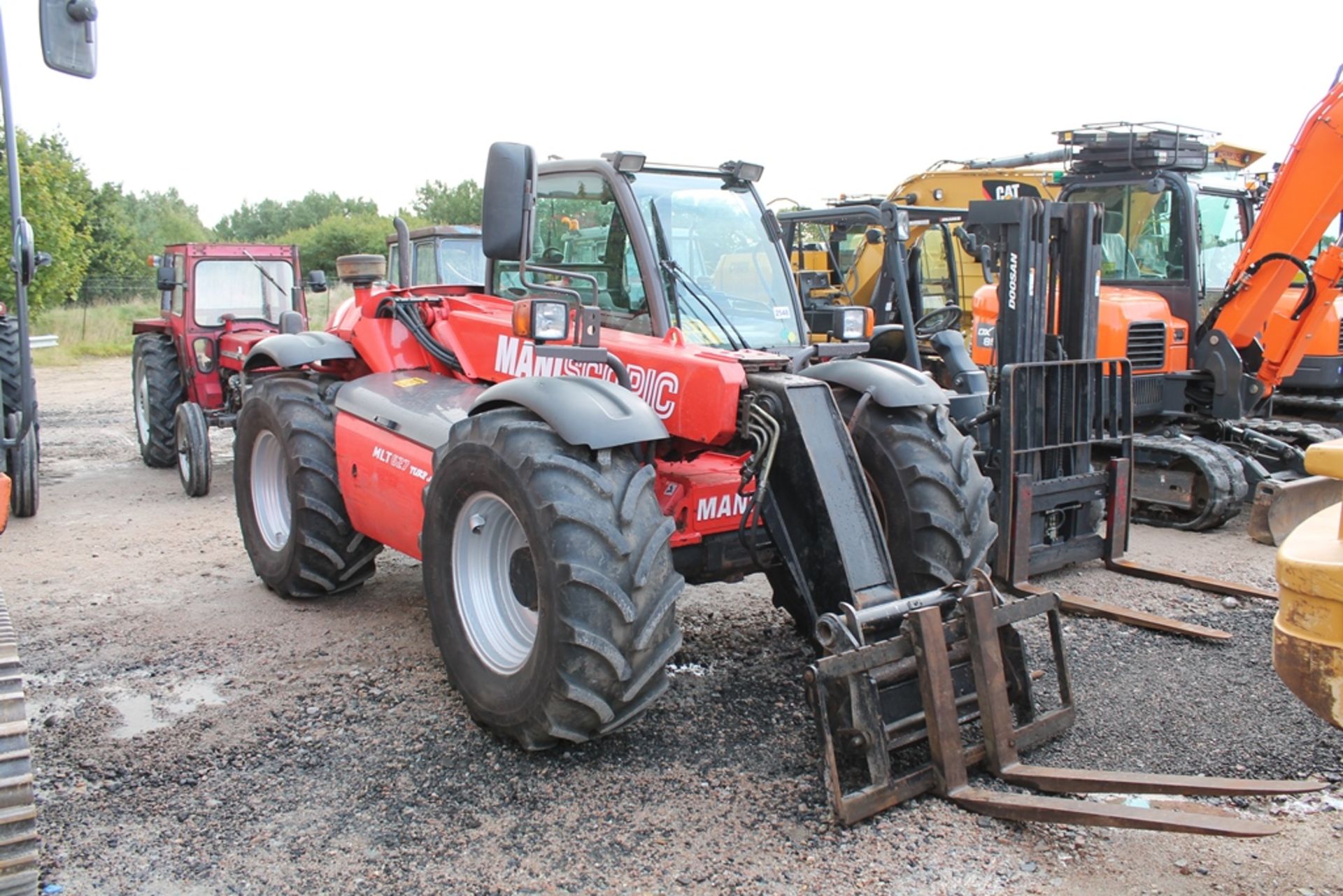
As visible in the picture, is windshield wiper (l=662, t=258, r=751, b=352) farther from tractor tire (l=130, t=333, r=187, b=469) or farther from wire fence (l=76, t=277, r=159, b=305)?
wire fence (l=76, t=277, r=159, b=305)

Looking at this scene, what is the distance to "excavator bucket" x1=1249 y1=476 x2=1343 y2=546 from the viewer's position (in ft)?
18.0

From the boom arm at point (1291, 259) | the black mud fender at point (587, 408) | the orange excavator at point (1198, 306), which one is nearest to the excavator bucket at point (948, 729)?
the black mud fender at point (587, 408)

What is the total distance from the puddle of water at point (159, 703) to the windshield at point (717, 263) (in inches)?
97.3

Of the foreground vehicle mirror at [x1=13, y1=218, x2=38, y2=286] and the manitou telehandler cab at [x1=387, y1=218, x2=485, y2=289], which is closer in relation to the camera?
the foreground vehicle mirror at [x1=13, y1=218, x2=38, y2=286]

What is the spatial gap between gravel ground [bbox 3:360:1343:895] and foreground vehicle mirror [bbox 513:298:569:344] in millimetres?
1494

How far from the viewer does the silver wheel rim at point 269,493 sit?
19.4ft

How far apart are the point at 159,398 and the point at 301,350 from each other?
510cm

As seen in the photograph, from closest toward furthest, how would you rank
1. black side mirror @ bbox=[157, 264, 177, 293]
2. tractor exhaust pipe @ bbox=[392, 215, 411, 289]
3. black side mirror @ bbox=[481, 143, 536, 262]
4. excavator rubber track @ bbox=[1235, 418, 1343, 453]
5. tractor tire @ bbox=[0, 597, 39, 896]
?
tractor tire @ bbox=[0, 597, 39, 896] → black side mirror @ bbox=[481, 143, 536, 262] → tractor exhaust pipe @ bbox=[392, 215, 411, 289] → excavator rubber track @ bbox=[1235, 418, 1343, 453] → black side mirror @ bbox=[157, 264, 177, 293]

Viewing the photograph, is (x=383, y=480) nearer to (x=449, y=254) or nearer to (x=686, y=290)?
(x=686, y=290)

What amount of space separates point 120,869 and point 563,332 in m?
2.28

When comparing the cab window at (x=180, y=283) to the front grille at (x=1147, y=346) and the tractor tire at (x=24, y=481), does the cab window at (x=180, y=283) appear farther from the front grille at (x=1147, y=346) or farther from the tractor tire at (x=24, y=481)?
the front grille at (x=1147, y=346)

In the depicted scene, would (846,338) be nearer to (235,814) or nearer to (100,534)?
(235,814)

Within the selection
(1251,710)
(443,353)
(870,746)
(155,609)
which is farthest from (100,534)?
(1251,710)

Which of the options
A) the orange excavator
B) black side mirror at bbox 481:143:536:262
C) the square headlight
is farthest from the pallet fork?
black side mirror at bbox 481:143:536:262
